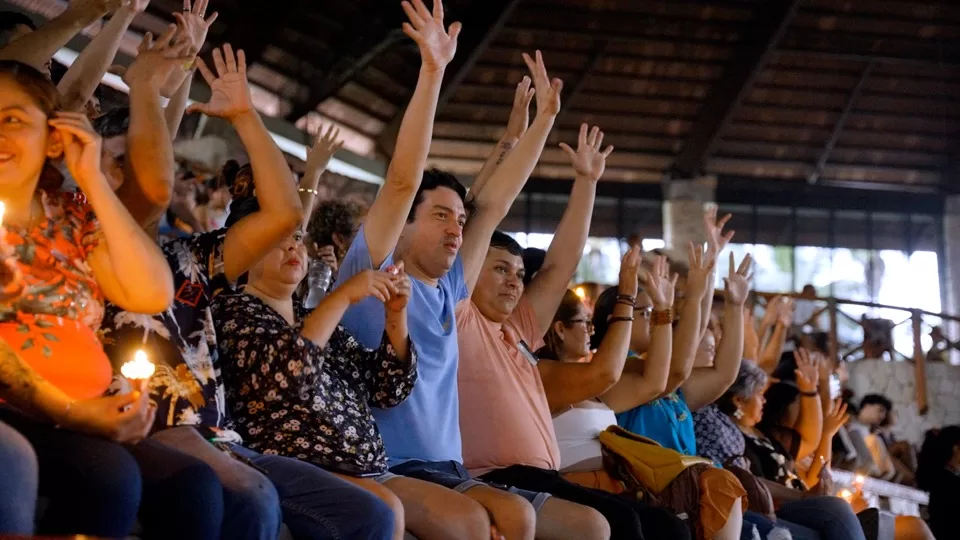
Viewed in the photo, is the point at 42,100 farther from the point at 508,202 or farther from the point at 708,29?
the point at 708,29

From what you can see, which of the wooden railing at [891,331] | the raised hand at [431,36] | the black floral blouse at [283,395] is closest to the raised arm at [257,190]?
the black floral blouse at [283,395]

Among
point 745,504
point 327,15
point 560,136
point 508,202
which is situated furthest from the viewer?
point 560,136

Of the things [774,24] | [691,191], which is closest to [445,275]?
[774,24]

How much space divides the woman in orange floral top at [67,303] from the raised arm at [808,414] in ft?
13.6

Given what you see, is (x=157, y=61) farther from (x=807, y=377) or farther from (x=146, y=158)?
(x=807, y=377)

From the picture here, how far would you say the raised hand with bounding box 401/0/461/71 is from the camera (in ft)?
10.4

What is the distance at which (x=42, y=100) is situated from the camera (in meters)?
2.20

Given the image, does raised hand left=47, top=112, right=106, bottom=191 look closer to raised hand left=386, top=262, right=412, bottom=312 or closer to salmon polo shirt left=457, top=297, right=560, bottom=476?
raised hand left=386, top=262, right=412, bottom=312


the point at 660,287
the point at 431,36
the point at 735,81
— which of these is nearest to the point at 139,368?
the point at 431,36

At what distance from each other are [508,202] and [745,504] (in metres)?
1.30

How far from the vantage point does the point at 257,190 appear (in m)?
2.62

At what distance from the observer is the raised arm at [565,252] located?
405 centimetres

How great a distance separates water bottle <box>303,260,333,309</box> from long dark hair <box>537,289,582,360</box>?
2.65ft

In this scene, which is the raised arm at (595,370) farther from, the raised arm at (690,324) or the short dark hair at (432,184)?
the short dark hair at (432,184)
